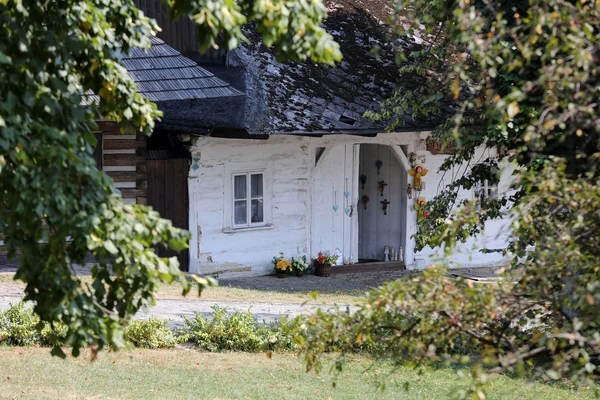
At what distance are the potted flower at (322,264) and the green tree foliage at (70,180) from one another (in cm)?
1138

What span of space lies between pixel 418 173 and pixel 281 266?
10.3 feet

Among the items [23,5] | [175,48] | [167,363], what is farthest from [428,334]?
[175,48]

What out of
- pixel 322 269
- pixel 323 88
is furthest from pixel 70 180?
pixel 322 269

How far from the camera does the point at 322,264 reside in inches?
613

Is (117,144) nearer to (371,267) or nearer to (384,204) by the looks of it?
(371,267)

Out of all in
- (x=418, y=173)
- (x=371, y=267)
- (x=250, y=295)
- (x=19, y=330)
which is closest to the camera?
(x=19, y=330)

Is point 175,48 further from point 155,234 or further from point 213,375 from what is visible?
point 155,234

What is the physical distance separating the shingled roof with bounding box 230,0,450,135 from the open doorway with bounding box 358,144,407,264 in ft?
5.61

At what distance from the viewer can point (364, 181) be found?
17406 mm

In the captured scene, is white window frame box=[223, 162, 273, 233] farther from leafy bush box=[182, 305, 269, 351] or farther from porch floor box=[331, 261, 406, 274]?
leafy bush box=[182, 305, 269, 351]

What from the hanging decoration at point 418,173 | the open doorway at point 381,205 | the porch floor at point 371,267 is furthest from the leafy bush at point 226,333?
the open doorway at point 381,205

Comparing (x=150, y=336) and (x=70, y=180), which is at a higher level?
(x=70, y=180)

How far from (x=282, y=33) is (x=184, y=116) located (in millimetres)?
9611

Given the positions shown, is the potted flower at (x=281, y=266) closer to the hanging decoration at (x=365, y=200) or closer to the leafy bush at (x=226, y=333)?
the hanging decoration at (x=365, y=200)
